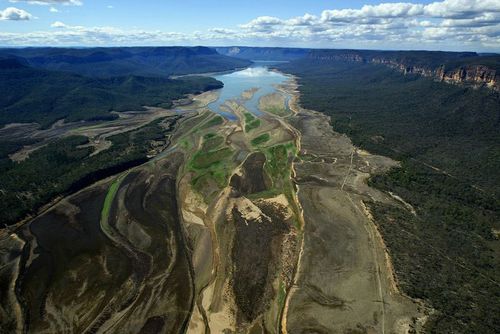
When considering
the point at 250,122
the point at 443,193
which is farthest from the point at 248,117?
the point at 443,193

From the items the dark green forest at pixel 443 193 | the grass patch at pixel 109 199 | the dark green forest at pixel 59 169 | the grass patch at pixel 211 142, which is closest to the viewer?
the dark green forest at pixel 443 193

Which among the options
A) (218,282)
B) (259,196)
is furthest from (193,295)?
(259,196)

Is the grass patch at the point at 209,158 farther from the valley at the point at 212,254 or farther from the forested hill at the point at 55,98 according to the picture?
the forested hill at the point at 55,98

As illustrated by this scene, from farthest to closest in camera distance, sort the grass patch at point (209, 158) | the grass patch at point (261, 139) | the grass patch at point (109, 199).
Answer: the grass patch at point (261, 139) → the grass patch at point (209, 158) → the grass patch at point (109, 199)

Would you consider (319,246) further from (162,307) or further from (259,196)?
(162,307)

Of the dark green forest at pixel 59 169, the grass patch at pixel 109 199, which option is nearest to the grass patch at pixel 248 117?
the dark green forest at pixel 59 169

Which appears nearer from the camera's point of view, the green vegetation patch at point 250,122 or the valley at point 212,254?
the valley at point 212,254

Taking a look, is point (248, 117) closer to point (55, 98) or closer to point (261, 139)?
point (261, 139)

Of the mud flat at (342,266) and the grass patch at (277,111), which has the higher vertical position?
the mud flat at (342,266)
